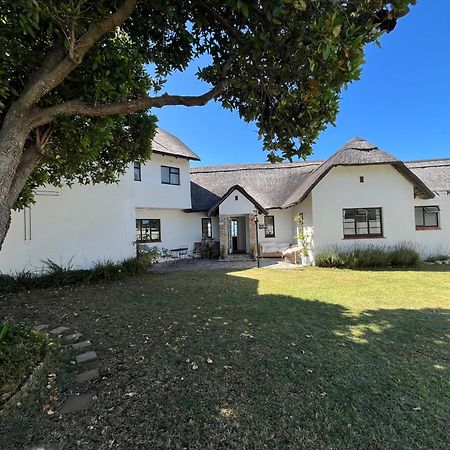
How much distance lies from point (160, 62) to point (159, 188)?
37.5ft

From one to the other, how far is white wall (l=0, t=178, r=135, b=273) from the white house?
0.03m

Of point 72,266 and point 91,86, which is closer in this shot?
point 91,86

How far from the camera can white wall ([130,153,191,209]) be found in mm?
15445

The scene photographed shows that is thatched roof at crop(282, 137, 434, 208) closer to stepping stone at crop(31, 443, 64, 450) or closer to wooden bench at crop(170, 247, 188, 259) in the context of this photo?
wooden bench at crop(170, 247, 188, 259)

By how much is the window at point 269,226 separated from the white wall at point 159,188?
5.64 m

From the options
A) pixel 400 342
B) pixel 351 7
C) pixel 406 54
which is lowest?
pixel 400 342

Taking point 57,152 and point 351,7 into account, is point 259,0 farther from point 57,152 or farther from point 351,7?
point 57,152

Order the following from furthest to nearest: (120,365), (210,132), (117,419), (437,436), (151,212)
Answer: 1. (210,132)
2. (151,212)
3. (120,365)
4. (117,419)
5. (437,436)

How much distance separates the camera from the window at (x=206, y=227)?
19.1m

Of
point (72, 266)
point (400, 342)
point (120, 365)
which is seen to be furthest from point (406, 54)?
point (72, 266)

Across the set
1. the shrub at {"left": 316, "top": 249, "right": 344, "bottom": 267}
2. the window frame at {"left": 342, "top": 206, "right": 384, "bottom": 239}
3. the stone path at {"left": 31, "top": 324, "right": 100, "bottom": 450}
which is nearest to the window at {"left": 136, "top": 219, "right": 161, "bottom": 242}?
the shrub at {"left": 316, "top": 249, "right": 344, "bottom": 267}

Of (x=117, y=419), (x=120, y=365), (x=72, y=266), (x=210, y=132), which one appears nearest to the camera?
(x=117, y=419)

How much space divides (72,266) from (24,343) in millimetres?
7193

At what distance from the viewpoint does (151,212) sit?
54.9ft
